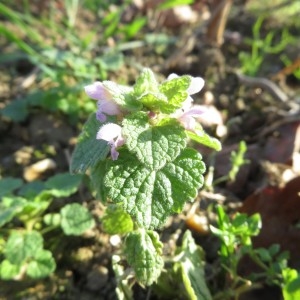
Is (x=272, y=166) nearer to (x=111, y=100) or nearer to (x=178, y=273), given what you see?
(x=178, y=273)

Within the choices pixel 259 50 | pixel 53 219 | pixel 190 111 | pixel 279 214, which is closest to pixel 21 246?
pixel 53 219

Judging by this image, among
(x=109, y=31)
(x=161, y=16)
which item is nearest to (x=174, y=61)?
(x=109, y=31)

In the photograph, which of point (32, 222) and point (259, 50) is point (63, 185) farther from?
point (259, 50)

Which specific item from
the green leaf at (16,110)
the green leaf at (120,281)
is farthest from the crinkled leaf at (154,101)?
the green leaf at (16,110)

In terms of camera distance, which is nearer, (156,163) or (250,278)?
(156,163)

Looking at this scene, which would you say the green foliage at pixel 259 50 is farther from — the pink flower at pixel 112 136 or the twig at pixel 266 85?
the pink flower at pixel 112 136

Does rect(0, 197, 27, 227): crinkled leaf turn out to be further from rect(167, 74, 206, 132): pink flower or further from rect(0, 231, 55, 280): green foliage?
rect(167, 74, 206, 132): pink flower
